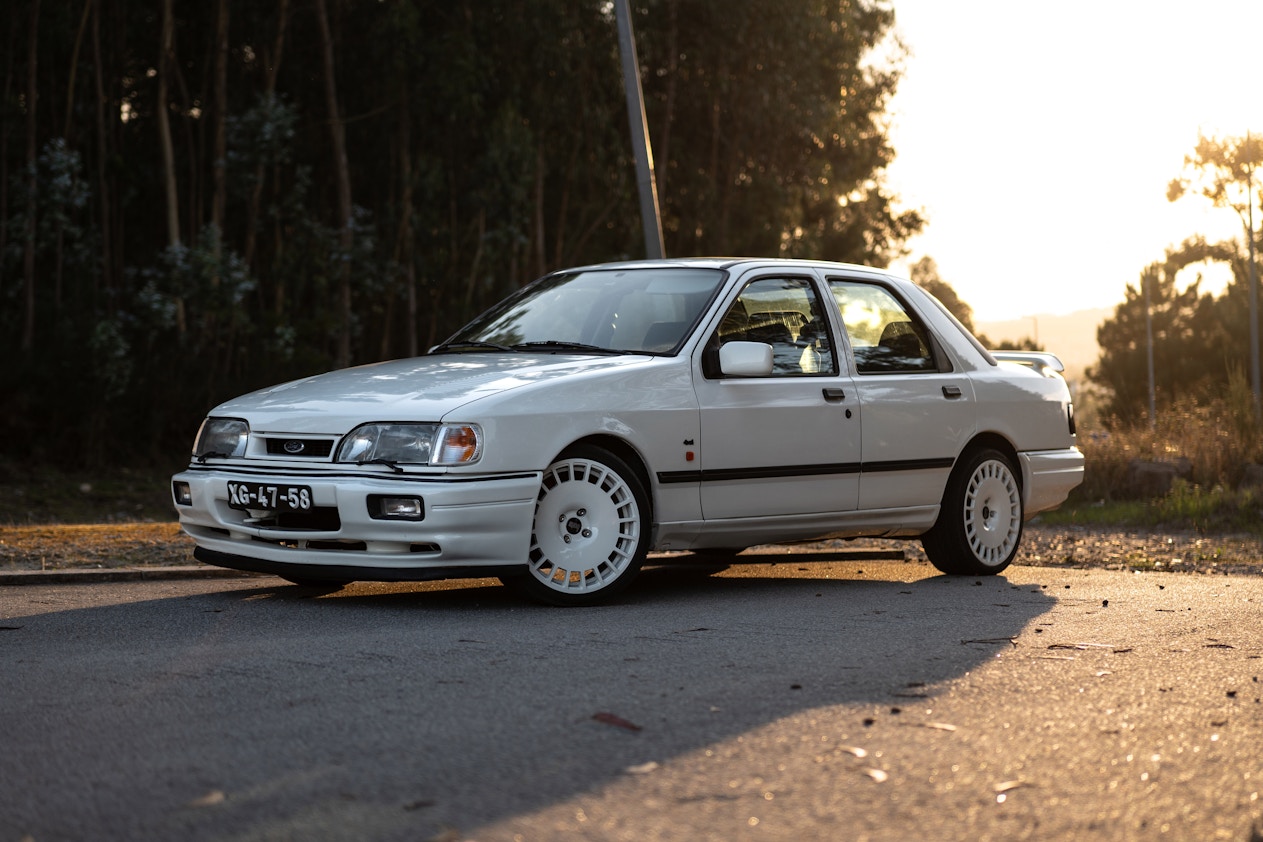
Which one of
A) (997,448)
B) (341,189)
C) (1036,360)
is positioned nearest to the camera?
(997,448)

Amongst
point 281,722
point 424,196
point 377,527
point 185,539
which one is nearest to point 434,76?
point 424,196

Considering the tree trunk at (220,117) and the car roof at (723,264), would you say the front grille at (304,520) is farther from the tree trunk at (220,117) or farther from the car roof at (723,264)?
the tree trunk at (220,117)

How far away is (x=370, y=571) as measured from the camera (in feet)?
22.9

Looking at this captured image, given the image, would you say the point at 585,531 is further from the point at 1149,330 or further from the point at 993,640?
the point at 1149,330

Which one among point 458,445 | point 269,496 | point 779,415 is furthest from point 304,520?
point 779,415

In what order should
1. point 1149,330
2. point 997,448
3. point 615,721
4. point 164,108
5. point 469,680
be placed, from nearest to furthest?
1. point 615,721
2. point 469,680
3. point 997,448
4. point 164,108
5. point 1149,330

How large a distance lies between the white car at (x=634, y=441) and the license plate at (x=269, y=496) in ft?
0.03

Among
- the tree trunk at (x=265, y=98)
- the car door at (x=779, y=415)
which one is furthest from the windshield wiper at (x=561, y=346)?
the tree trunk at (x=265, y=98)

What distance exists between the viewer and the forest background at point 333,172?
64.5ft

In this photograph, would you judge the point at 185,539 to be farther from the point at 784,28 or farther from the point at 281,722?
the point at 784,28

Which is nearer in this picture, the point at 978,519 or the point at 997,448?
the point at 978,519

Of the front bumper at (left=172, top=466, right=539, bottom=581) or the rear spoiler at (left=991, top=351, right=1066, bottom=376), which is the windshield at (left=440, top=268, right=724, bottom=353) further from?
the rear spoiler at (left=991, top=351, right=1066, bottom=376)

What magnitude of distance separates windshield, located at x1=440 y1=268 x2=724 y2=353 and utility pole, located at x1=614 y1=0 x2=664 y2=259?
21.8ft

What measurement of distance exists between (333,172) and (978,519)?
64.3 feet
